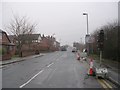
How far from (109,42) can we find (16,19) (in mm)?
32270

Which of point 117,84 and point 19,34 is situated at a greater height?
point 19,34

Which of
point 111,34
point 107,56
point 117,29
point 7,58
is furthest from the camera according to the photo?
point 7,58

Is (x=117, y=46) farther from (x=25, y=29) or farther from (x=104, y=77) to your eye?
(x=25, y=29)

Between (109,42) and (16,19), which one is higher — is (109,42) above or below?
below

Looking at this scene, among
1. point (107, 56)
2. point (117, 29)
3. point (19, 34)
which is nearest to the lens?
point (117, 29)

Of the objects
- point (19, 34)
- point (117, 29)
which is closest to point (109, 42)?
point (117, 29)

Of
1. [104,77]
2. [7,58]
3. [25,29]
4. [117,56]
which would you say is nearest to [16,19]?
[25,29]

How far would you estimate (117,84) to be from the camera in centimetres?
1073

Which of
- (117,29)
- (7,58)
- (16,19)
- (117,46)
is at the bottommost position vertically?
(7,58)

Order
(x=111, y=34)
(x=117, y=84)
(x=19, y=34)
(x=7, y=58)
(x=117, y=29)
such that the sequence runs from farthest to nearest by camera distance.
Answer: (x=19, y=34), (x=7, y=58), (x=111, y=34), (x=117, y=29), (x=117, y=84)

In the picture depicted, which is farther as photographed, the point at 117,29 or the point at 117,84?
the point at 117,29

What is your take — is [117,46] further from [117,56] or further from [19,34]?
[19,34]

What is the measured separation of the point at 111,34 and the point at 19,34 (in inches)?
1159

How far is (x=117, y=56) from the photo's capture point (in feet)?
77.4
